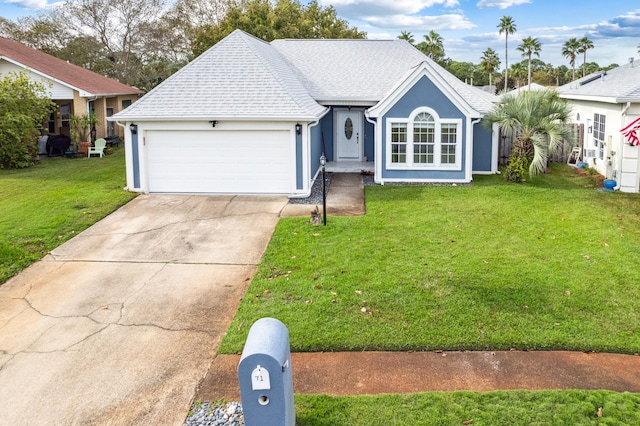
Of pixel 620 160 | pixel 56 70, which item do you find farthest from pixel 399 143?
pixel 56 70

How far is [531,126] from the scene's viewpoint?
17922 millimetres

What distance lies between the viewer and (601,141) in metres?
19.6

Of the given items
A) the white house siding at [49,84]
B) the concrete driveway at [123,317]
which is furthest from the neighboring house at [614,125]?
the white house siding at [49,84]

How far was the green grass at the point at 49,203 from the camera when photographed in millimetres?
11758

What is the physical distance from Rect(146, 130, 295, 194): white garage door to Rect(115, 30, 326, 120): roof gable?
2.18 feet

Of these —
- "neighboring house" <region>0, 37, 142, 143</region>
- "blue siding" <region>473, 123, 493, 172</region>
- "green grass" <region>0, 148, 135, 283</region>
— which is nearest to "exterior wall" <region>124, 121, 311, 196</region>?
"green grass" <region>0, 148, 135, 283</region>

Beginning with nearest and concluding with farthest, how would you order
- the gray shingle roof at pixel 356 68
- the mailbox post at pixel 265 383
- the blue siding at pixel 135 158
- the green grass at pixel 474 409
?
the mailbox post at pixel 265 383, the green grass at pixel 474 409, the blue siding at pixel 135 158, the gray shingle roof at pixel 356 68

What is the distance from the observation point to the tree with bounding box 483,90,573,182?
17645mm

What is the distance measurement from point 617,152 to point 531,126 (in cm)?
265

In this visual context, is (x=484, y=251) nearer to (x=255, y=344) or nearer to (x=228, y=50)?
(x=255, y=344)

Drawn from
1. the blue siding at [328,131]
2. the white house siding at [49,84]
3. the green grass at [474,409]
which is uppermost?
the white house siding at [49,84]

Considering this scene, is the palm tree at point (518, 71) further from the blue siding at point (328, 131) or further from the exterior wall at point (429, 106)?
the exterior wall at point (429, 106)

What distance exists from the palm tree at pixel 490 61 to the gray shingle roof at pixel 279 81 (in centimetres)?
5090

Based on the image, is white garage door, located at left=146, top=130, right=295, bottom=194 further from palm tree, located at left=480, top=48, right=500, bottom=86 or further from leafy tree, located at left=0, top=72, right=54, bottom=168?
palm tree, located at left=480, top=48, right=500, bottom=86
